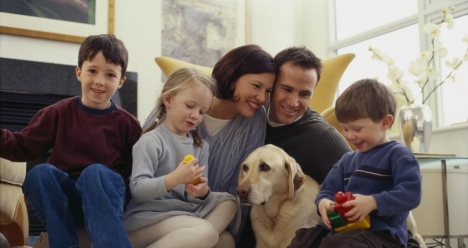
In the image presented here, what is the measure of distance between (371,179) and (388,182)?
45mm

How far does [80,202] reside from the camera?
5.41ft

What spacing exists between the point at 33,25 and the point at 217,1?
1.51 metres

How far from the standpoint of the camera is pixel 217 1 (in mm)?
4602

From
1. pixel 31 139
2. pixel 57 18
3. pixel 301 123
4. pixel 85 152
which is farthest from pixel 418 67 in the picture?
pixel 57 18

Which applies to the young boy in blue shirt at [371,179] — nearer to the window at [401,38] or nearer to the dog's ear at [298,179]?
the dog's ear at [298,179]

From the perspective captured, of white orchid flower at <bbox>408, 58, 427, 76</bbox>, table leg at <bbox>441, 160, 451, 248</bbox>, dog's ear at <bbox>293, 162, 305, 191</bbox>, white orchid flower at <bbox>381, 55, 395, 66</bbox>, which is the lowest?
table leg at <bbox>441, 160, 451, 248</bbox>

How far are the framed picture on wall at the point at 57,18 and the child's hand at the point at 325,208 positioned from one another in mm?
2898

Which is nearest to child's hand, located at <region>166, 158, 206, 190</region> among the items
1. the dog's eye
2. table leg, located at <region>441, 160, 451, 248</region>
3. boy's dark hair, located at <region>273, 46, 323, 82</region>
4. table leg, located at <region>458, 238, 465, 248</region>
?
the dog's eye

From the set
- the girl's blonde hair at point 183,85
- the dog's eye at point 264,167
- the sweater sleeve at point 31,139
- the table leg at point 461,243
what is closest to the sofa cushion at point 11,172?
the sweater sleeve at point 31,139

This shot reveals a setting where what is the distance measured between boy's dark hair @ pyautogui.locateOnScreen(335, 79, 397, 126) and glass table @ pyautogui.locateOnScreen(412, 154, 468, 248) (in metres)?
1.22

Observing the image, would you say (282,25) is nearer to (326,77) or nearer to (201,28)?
(201,28)

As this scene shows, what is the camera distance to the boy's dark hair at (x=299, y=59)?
6.57ft

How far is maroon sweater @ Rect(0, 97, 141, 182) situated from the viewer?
172cm

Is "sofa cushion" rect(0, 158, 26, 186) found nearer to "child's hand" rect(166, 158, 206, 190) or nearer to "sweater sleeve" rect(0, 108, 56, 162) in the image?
"sweater sleeve" rect(0, 108, 56, 162)
